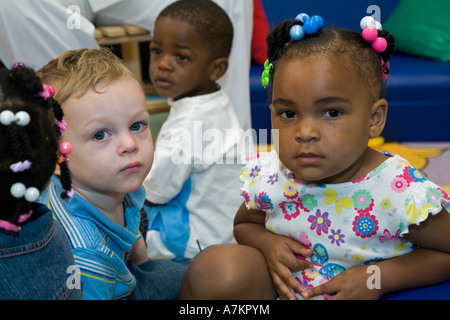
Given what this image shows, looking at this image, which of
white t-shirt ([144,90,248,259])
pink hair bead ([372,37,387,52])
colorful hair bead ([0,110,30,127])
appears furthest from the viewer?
white t-shirt ([144,90,248,259])

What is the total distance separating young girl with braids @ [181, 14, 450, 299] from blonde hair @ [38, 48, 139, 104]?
0.31 m

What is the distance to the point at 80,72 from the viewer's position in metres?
0.99

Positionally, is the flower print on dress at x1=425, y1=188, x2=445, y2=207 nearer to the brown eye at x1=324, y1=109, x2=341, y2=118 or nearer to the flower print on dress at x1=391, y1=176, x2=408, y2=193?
the flower print on dress at x1=391, y1=176, x2=408, y2=193

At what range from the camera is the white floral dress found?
93 centimetres

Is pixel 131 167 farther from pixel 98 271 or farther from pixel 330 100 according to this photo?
pixel 330 100

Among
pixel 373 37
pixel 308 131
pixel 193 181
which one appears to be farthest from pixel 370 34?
pixel 193 181

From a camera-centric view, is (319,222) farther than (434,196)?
Yes

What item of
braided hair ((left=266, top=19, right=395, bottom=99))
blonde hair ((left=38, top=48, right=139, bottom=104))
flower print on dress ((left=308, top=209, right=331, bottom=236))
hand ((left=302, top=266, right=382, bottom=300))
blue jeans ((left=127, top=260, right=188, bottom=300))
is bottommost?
blue jeans ((left=127, top=260, right=188, bottom=300))

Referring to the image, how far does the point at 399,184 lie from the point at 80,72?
639 mm

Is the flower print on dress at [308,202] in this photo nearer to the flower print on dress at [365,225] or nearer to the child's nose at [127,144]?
the flower print on dress at [365,225]

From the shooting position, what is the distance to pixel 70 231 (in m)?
0.96

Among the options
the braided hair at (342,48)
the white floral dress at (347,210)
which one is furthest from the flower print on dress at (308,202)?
the braided hair at (342,48)

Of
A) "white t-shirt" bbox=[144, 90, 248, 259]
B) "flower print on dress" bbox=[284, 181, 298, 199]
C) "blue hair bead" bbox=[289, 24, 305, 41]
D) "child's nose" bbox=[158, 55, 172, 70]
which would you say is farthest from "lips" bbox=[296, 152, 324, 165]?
"child's nose" bbox=[158, 55, 172, 70]
